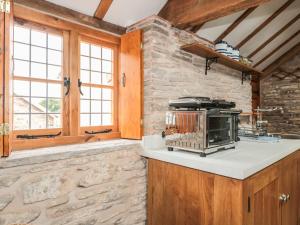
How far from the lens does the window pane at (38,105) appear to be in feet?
5.31

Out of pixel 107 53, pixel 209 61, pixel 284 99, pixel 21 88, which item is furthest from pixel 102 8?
pixel 284 99

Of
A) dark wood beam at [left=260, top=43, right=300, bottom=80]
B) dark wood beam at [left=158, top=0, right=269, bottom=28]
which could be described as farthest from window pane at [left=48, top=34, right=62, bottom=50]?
dark wood beam at [left=260, top=43, right=300, bottom=80]

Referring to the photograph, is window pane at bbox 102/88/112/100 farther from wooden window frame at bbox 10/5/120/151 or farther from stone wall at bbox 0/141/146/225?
stone wall at bbox 0/141/146/225

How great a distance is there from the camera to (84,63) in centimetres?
189

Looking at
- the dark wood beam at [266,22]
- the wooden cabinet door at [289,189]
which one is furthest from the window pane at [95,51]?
the dark wood beam at [266,22]

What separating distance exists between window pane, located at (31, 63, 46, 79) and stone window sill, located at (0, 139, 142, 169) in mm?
554

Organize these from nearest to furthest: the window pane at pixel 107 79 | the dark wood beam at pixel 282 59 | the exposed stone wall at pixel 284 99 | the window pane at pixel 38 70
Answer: the window pane at pixel 38 70, the window pane at pixel 107 79, the dark wood beam at pixel 282 59, the exposed stone wall at pixel 284 99

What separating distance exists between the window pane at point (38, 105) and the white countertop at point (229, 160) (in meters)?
0.88

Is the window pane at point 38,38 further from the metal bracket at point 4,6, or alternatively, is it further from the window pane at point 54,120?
the window pane at point 54,120

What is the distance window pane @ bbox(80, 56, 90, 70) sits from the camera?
1867 mm

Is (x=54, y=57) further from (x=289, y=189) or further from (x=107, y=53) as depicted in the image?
(x=289, y=189)

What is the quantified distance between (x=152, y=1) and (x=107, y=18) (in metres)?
0.44

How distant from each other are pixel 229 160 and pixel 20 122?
1489 millimetres

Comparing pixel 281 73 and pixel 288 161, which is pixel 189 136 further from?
pixel 281 73
